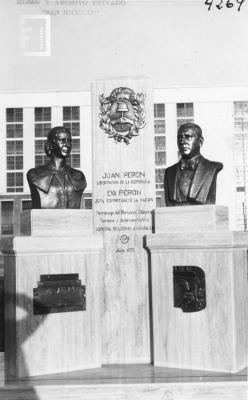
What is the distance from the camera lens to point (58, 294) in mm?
5387

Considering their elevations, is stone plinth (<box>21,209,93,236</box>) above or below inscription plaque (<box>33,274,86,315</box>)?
above

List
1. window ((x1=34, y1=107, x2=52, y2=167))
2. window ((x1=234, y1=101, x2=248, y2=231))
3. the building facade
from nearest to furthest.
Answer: window ((x1=234, y1=101, x2=248, y2=231)), the building facade, window ((x1=34, y1=107, x2=52, y2=167))

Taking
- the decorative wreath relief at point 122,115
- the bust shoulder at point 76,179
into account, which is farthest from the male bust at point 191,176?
the bust shoulder at point 76,179

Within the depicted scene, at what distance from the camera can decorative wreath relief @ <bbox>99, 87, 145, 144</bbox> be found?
6109mm

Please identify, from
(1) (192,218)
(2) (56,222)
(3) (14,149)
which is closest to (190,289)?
(1) (192,218)

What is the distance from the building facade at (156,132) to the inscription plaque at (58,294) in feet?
91.4

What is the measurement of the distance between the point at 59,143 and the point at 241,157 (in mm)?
33414

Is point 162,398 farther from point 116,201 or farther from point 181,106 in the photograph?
point 181,106

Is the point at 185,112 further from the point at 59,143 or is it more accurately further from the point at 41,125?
the point at 59,143

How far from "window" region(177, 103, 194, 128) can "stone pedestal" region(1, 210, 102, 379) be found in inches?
1249

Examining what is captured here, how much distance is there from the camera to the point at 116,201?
6.07 metres

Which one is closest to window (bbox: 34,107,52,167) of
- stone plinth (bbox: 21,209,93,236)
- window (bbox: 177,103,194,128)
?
window (bbox: 177,103,194,128)

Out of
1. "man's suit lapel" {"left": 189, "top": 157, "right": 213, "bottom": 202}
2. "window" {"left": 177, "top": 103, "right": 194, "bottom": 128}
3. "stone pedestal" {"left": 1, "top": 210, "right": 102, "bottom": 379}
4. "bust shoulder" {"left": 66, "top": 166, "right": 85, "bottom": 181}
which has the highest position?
"window" {"left": 177, "top": 103, "right": 194, "bottom": 128}

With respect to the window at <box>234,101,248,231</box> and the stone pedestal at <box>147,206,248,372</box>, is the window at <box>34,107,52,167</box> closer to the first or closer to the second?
the window at <box>234,101,248,231</box>
